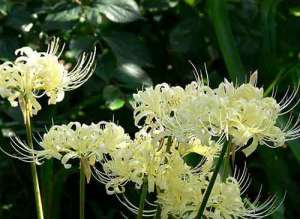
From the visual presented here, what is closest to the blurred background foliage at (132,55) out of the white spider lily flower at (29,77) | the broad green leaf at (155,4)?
the broad green leaf at (155,4)

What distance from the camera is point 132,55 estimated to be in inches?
54.9

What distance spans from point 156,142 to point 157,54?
0.94m

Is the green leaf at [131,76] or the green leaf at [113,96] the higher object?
the green leaf at [131,76]

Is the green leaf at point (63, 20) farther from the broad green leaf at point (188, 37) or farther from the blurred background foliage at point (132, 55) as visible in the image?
the broad green leaf at point (188, 37)

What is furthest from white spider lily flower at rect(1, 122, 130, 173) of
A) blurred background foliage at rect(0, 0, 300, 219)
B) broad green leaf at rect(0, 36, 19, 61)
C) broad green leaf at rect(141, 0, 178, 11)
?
broad green leaf at rect(141, 0, 178, 11)

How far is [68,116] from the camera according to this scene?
153cm

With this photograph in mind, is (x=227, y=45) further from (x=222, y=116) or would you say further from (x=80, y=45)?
(x=222, y=116)

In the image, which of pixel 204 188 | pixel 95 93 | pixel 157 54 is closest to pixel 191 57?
pixel 157 54

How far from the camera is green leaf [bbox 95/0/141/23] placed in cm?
133

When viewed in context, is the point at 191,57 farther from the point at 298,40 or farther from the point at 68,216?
the point at 68,216

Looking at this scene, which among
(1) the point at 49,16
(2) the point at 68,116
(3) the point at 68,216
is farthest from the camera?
(3) the point at 68,216

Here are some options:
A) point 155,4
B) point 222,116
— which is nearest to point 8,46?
point 155,4

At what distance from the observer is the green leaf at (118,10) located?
4.37 feet

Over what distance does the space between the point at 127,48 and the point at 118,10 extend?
0.08m
